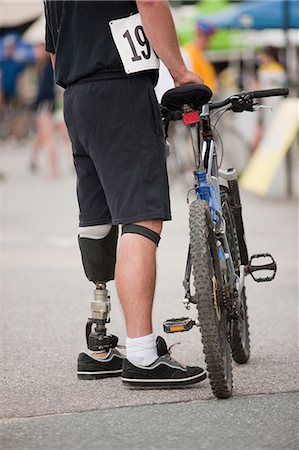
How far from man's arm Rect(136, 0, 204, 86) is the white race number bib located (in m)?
0.08

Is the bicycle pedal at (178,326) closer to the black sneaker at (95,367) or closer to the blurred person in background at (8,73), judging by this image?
the black sneaker at (95,367)

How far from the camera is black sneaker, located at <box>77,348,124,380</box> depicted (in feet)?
17.5

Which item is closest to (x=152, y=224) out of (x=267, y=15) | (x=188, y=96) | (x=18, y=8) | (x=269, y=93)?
(x=188, y=96)

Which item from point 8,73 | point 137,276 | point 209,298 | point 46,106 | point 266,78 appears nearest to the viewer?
point 209,298

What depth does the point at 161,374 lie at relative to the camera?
509 cm

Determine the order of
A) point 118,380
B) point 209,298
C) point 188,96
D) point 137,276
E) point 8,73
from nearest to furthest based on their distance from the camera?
point 209,298
point 188,96
point 137,276
point 118,380
point 8,73

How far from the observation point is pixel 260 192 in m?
14.3

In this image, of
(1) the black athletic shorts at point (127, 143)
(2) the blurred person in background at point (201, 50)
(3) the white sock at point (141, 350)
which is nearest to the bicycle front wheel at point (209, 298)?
(1) the black athletic shorts at point (127, 143)

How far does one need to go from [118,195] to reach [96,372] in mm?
798

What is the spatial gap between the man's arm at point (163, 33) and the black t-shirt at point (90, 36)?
16cm

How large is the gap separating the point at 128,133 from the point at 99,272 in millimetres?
695

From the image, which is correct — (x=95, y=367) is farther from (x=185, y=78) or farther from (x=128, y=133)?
(x=185, y=78)

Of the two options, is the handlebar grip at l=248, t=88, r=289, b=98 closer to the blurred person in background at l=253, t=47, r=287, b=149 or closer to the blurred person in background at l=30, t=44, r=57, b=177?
the blurred person in background at l=253, t=47, r=287, b=149

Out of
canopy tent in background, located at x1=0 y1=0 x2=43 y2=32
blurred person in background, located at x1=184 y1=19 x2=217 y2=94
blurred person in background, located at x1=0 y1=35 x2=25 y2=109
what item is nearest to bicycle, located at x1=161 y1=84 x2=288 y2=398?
blurred person in background, located at x1=184 y1=19 x2=217 y2=94
